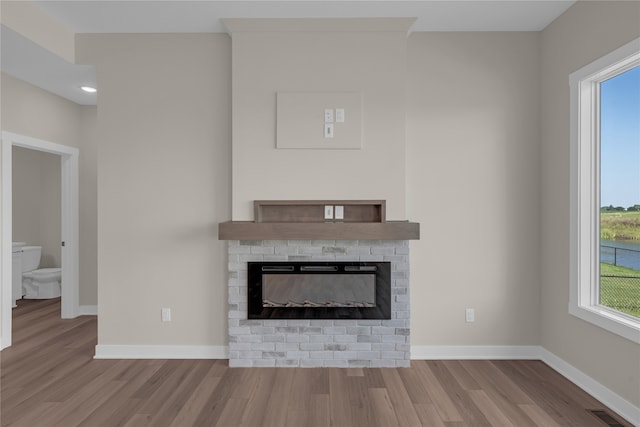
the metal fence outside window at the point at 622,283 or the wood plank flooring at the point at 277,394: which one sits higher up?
the metal fence outside window at the point at 622,283

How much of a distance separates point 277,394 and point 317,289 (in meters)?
0.86

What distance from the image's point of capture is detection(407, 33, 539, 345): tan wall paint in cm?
341

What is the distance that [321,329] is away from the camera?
3.25m

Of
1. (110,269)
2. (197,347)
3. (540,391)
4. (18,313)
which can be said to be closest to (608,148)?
(540,391)

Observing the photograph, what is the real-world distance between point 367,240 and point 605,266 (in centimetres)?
169

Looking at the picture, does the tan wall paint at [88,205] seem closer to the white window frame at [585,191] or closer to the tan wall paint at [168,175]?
the tan wall paint at [168,175]

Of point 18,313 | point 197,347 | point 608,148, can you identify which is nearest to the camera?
point 608,148

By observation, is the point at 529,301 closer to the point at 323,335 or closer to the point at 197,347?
the point at 323,335

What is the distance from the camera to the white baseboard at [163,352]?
341 cm

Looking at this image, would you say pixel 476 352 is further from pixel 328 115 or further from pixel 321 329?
pixel 328 115

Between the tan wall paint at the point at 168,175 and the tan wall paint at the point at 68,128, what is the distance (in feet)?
3.46

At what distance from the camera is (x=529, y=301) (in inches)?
135

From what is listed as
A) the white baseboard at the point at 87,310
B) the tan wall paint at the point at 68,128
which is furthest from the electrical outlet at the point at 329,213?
the white baseboard at the point at 87,310

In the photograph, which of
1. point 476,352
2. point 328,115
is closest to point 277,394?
point 476,352
